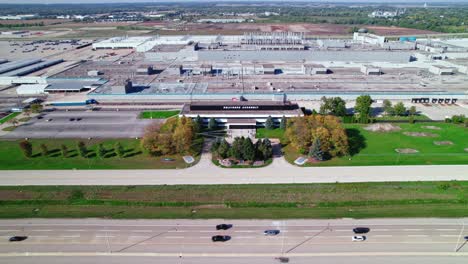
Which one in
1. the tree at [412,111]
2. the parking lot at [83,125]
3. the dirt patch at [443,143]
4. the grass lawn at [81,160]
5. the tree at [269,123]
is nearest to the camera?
the grass lawn at [81,160]

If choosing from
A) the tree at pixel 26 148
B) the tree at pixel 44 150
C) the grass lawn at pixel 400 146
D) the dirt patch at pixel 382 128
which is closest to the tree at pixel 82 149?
the tree at pixel 44 150

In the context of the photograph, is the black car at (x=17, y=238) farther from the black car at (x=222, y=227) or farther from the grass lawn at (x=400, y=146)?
the grass lawn at (x=400, y=146)

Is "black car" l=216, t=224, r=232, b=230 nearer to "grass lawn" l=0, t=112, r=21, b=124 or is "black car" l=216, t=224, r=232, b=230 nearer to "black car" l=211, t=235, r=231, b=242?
"black car" l=211, t=235, r=231, b=242

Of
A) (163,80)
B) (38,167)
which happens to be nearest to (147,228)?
(38,167)

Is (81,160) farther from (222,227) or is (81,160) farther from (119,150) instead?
(222,227)

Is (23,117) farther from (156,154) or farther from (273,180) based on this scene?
(273,180)

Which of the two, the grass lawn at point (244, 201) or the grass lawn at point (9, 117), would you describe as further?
the grass lawn at point (9, 117)

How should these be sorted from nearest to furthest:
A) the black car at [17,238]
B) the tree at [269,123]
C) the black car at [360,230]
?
the black car at [17,238] < the black car at [360,230] < the tree at [269,123]
